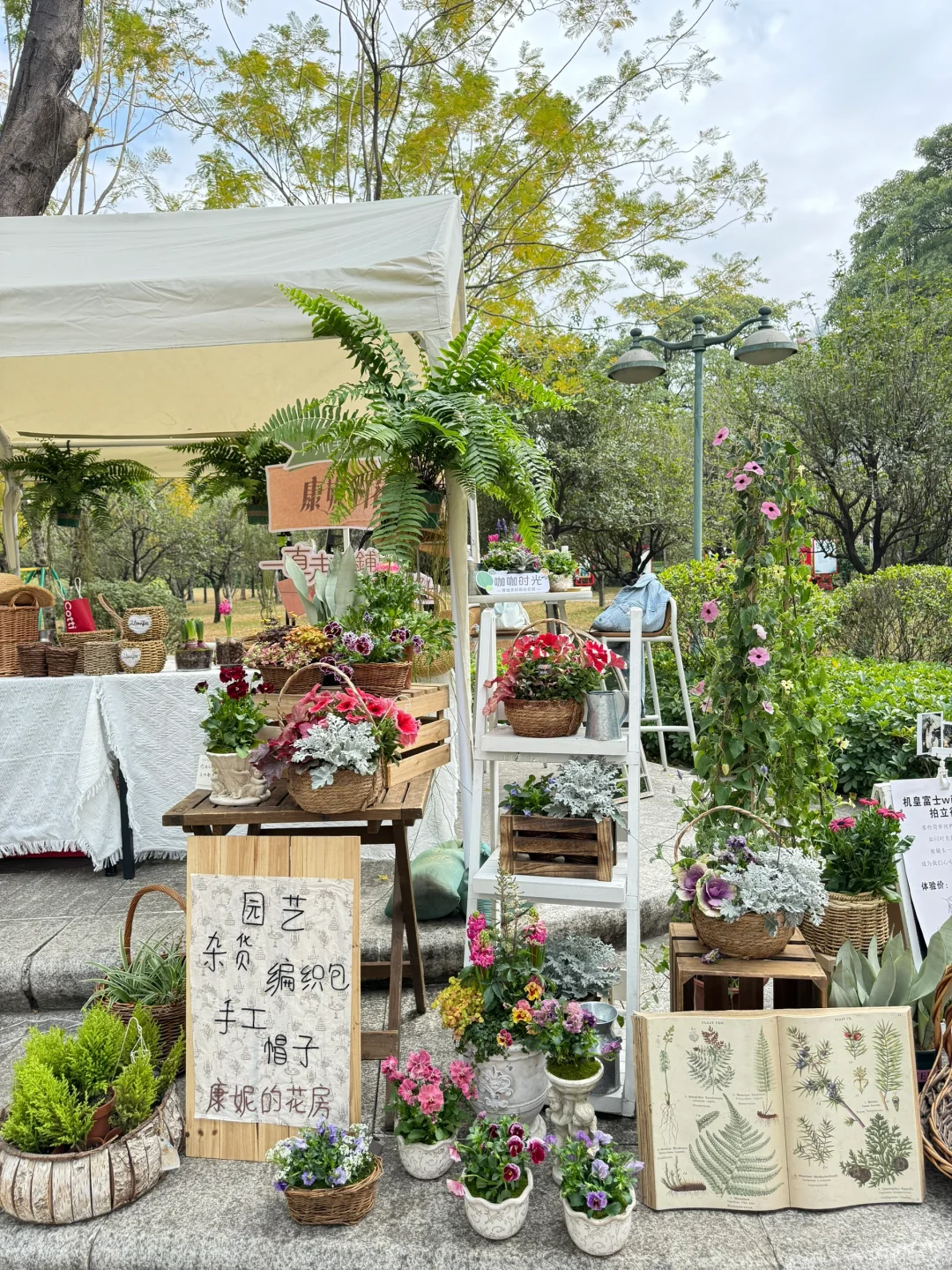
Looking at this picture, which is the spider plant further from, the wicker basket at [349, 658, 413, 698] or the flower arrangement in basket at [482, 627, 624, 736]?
the flower arrangement in basket at [482, 627, 624, 736]

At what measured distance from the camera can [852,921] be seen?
8.47ft

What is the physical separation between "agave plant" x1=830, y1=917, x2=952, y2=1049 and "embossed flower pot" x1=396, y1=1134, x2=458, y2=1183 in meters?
1.00

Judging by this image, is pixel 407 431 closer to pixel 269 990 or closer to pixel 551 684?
pixel 551 684

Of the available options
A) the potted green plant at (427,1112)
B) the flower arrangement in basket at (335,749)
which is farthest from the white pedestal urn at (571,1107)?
the flower arrangement in basket at (335,749)

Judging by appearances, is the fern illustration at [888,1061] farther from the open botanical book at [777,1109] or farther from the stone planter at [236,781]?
the stone planter at [236,781]

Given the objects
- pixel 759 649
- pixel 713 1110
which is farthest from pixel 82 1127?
pixel 759 649

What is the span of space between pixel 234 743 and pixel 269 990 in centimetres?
60

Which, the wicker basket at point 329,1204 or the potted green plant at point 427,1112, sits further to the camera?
the potted green plant at point 427,1112

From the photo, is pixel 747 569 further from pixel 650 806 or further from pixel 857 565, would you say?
pixel 857 565

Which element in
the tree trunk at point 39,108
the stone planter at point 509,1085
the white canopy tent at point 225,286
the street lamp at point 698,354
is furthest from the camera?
the tree trunk at point 39,108

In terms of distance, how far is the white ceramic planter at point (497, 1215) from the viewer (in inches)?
68.1

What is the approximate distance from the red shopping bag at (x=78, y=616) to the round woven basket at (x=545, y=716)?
2.06m

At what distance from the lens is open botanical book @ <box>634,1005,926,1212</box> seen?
5.97ft

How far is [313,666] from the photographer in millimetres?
2199
